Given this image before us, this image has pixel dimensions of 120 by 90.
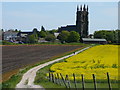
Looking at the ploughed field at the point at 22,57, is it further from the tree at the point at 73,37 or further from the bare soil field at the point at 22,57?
the tree at the point at 73,37

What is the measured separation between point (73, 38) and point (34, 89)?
507 feet

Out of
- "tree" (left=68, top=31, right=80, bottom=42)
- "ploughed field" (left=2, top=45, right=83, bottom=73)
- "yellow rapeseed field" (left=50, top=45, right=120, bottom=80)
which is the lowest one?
"ploughed field" (left=2, top=45, right=83, bottom=73)

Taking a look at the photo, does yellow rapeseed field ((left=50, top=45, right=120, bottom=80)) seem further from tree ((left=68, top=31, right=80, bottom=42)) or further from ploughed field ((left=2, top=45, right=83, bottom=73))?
tree ((left=68, top=31, right=80, bottom=42))

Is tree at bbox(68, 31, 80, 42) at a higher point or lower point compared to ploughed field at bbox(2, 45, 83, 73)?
higher

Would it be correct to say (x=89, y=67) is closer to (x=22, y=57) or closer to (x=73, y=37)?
(x=22, y=57)

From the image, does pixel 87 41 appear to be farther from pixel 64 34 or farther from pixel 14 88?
pixel 14 88

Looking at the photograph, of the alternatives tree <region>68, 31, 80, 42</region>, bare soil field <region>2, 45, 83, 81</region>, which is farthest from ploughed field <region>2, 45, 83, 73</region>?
tree <region>68, 31, 80, 42</region>

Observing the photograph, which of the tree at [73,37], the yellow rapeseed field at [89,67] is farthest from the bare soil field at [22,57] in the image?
the tree at [73,37]

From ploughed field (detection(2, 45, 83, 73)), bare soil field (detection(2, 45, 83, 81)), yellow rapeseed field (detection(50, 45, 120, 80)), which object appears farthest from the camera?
ploughed field (detection(2, 45, 83, 73))

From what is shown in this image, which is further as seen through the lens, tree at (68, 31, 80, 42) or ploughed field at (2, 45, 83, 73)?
tree at (68, 31, 80, 42)

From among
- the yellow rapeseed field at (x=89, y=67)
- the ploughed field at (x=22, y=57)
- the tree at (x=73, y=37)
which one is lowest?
the ploughed field at (x=22, y=57)

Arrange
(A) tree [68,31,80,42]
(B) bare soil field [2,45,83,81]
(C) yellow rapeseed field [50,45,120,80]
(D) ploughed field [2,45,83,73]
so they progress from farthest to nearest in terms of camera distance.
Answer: (A) tree [68,31,80,42] → (D) ploughed field [2,45,83,73] → (B) bare soil field [2,45,83,81] → (C) yellow rapeseed field [50,45,120,80]

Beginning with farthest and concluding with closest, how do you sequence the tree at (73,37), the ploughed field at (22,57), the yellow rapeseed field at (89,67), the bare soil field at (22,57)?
1. the tree at (73,37)
2. the ploughed field at (22,57)
3. the bare soil field at (22,57)
4. the yellow rapeseed field at (89,67)

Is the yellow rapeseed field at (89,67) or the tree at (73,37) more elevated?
the tree at (73,37)
